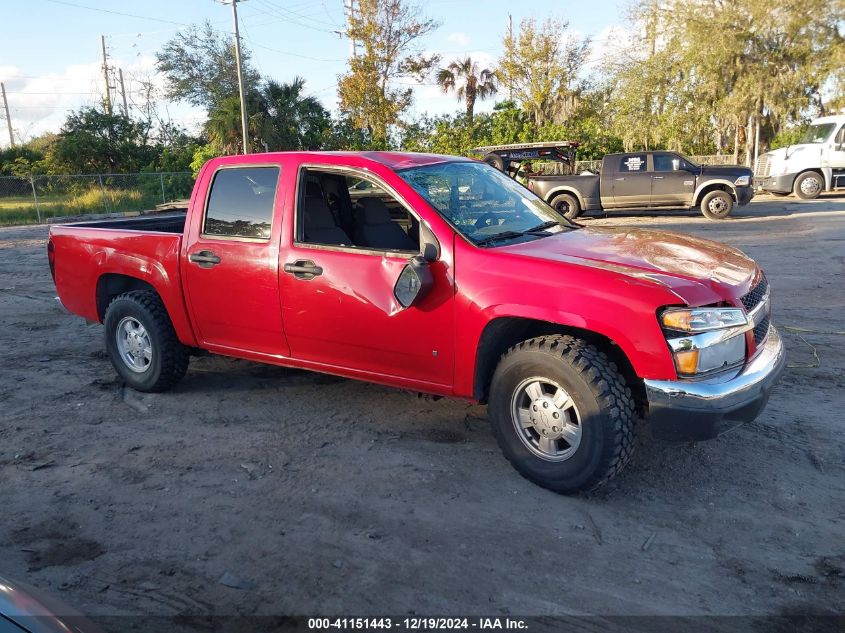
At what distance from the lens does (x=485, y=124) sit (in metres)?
33.8

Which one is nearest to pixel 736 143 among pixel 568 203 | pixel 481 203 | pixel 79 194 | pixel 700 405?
pixel 568 203

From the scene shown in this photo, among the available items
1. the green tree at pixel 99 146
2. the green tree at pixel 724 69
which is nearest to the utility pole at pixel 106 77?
the green tree at pixel 99 146

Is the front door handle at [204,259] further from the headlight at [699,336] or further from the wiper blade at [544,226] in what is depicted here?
the headlight at [699,336]

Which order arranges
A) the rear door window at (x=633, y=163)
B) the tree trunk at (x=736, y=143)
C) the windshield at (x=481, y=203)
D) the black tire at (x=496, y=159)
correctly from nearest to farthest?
the windshield at (x=481, y=203) → the black tire at (x=496, y=159) → the rear door window at (x=633, y=163) → the tree trunk at (x=736, y=143)

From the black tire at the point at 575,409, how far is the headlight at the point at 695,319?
42 cm

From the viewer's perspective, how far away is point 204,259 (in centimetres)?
506

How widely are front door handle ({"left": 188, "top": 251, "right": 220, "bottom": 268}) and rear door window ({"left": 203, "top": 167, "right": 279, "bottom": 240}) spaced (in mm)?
152

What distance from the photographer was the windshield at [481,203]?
14.1ft

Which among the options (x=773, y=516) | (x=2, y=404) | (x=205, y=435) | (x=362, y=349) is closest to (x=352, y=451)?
(x=362, y=349)

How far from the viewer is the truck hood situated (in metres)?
3.55

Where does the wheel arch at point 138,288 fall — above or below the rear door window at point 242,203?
below

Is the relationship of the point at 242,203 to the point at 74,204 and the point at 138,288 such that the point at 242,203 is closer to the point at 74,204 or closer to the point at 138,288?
the point at 138,288

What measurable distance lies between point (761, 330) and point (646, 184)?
16030 millimetres

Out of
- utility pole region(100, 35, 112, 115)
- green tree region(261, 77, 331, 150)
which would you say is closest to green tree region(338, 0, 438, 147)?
green tree region(261, 77, 331, 150)
